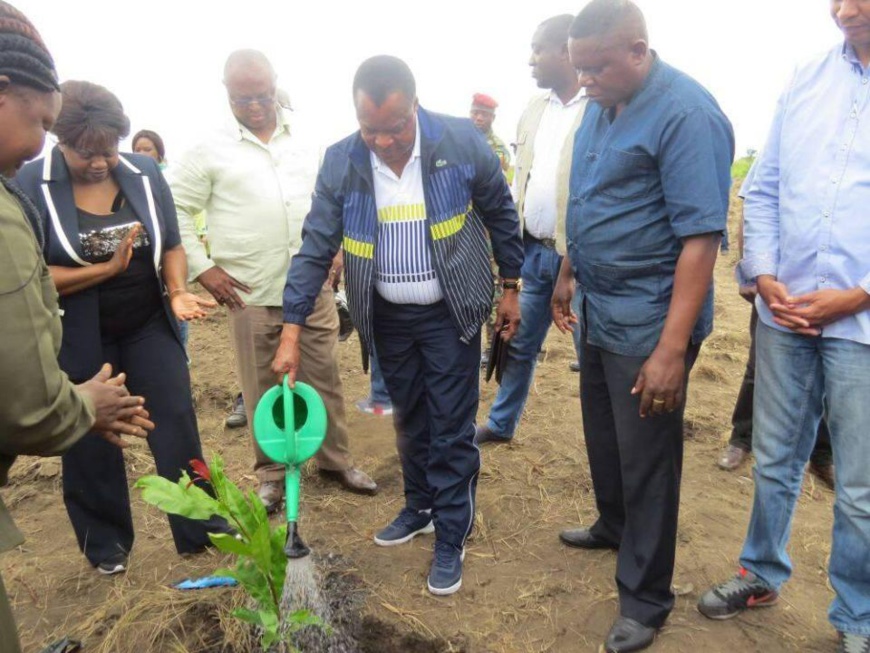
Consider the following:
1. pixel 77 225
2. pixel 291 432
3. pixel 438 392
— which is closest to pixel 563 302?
pixel 438 392

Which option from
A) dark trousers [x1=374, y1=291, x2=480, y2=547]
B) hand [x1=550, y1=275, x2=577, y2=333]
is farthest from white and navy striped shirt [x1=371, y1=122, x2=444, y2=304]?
hand [x1=550, y1=275, x2=577, y2=333]

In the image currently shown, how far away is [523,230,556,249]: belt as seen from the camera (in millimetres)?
3504

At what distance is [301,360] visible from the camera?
11.3 ft

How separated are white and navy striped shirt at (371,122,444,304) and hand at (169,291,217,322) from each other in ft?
2.36

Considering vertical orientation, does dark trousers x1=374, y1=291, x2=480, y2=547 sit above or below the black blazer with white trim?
below

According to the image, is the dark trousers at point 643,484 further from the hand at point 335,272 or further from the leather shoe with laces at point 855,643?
the hand at point 335,272

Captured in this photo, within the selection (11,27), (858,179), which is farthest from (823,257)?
(11,27)

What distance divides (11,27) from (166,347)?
4.89 ft

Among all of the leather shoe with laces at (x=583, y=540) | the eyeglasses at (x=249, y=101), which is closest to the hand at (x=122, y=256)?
the eyeglasses at (x=249, y=101)

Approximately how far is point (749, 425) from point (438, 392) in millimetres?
1892

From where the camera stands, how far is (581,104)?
3.45 meters

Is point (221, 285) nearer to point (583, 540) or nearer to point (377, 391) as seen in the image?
point (377, 391)

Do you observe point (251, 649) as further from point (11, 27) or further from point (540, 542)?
point (11, 27)

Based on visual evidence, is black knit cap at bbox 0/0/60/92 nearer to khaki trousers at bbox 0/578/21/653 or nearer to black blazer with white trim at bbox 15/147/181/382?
black blazer with white trim at bbox 15/147/181/382
